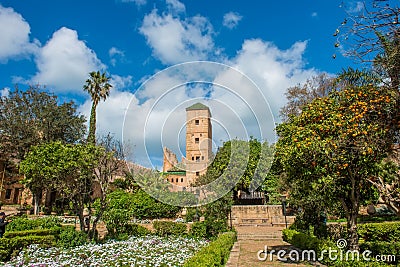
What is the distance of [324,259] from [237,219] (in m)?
13.8

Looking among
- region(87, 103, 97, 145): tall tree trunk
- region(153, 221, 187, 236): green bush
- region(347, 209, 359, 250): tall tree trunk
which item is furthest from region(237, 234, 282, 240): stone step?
region(87, 103, 97, 145): tall tree trunk

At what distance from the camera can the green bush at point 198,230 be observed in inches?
611

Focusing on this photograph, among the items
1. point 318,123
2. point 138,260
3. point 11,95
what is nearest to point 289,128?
point 318,123

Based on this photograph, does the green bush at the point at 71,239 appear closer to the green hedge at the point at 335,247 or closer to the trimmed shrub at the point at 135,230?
the trimmed shrub at the point at 135,230

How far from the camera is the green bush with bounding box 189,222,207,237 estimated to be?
15.5m

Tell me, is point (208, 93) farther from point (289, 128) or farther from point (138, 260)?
point (138, 260)

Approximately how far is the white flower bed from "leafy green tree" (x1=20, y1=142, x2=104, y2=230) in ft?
8.13

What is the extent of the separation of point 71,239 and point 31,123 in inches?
772

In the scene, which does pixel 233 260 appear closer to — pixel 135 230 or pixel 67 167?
pixel 135 230

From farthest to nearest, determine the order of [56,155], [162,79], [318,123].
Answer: [56,155]
[162,79]
[318,123]

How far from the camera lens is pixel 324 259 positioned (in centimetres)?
902

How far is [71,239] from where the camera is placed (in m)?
12.3

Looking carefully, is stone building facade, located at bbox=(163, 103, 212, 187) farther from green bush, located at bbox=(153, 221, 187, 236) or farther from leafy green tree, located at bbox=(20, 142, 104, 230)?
leafy green tree, located at bbox=(20, 142, 104, 230)

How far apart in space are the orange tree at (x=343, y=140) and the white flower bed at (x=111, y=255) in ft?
15.8
